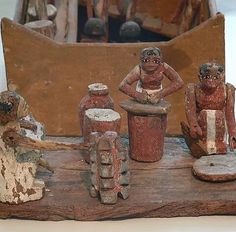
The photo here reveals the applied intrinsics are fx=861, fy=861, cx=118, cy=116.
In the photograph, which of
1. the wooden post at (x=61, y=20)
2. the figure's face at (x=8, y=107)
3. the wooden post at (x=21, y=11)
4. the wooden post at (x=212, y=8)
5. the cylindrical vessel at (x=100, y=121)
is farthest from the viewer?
the wooden post at (x=61, y=20)

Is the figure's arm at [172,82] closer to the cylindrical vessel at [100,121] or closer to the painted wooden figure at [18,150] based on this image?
the cylindrical vessel at [100,121]

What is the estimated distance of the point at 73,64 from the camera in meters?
2.39

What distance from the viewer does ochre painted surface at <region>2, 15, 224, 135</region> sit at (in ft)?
7.74

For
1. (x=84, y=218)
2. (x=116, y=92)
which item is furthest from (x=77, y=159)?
(x=116, y=92)

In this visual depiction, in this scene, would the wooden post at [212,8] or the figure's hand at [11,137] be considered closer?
the figure's hand at [11,137]

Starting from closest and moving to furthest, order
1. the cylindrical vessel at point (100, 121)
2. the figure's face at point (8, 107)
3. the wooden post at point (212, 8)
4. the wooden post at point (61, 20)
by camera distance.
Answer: the figure's face at point (8, 107) → the cylindrical vessel at point (100, 121) → the wooden post at point (212, 8) → the wooden post at point (61, 20)

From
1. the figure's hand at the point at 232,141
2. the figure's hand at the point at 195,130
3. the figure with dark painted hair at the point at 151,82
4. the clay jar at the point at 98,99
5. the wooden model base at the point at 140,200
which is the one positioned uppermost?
the figure with dark painted hair at the point at 151,82

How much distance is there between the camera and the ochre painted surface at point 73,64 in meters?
2.36

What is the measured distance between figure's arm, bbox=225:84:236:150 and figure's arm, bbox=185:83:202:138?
0.23 ft

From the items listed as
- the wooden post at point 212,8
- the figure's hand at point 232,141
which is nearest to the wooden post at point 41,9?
the wooden post at point 212,8

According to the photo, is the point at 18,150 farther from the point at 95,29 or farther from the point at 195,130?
the point at 95,29

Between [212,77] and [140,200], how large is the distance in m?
0.33

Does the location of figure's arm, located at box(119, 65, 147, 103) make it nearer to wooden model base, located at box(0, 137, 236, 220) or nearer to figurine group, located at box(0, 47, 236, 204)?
figurine group, located at box(0, 47, 236, 204)

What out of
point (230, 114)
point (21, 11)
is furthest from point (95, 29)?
point (230, 114)
